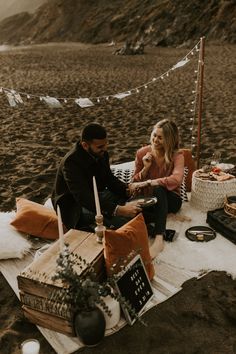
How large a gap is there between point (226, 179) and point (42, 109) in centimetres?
680

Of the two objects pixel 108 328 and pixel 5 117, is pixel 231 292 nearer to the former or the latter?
pixel 108 328

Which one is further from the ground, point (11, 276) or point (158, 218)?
point (158, 218)

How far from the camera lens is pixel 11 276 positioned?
3697mm

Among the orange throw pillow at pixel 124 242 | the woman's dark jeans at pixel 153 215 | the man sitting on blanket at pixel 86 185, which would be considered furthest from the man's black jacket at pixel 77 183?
the orange throw pillow at pixel 124 242

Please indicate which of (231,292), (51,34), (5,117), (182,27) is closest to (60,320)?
(231,292)

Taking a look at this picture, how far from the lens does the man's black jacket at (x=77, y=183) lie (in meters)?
3.74

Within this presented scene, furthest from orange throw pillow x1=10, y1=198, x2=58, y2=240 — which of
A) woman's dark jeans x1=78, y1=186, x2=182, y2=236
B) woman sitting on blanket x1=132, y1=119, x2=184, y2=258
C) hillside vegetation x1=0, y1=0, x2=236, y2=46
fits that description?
hillside vegetation x1=0, y1=0, x2=236, y2=46

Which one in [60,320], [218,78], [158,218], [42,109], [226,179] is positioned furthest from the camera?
[218,78]

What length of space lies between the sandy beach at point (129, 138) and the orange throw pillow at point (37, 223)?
641 mm

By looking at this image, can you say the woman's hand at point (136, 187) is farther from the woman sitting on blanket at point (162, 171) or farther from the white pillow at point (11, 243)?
the white pillow at point (11, 243)

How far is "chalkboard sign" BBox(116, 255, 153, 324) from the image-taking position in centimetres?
304

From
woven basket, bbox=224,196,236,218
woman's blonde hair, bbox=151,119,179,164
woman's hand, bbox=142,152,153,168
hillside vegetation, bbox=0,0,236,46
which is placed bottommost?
woven basket, bbox=224,196,236,218

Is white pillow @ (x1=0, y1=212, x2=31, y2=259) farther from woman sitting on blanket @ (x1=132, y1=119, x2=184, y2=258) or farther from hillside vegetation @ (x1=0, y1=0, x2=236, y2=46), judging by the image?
hillside vegetation @ (x1=0, y1=0, x2=236, y2=46)

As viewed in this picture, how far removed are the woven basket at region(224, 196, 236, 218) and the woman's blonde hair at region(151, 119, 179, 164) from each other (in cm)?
77
